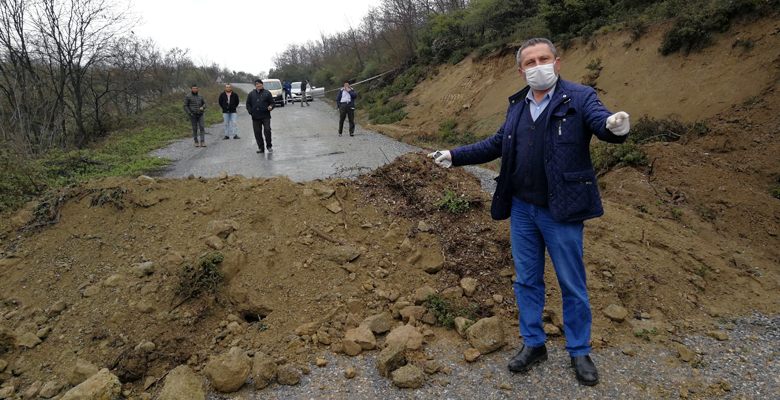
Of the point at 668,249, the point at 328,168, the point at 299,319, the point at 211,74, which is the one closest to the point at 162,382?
the point at 299,319

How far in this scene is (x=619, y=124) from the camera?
2.26 meters

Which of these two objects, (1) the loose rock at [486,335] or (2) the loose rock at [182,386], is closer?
(2) the loose rock at [182,386]

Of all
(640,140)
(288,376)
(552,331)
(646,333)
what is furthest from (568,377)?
(640,140)

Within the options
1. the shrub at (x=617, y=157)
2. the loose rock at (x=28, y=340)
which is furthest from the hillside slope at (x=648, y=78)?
the loose rock at (x=28, y=340)

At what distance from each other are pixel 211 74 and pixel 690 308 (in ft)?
189

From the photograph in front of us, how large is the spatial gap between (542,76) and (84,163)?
31.8 feet

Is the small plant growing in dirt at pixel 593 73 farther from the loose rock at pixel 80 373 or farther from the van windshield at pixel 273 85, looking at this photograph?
the van windshield at pixel 273 85

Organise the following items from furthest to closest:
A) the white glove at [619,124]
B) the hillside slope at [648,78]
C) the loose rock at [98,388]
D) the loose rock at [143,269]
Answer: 1. the hillside slope at [648,78]
2. the loose rock at [143,269]
3. the loose rock at [98,388]
4. the white glove at [619,124]

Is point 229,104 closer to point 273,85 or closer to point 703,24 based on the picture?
point 703,24

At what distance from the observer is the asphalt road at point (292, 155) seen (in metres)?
8.62

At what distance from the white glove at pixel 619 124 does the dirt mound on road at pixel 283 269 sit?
1734mm

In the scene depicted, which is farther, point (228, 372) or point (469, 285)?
point (469, 285)

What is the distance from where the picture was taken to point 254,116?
10211 millimetres

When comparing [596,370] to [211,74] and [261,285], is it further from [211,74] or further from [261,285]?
[211,74]
